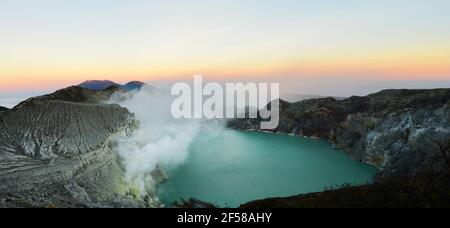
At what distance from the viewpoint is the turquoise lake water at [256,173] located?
157 feet

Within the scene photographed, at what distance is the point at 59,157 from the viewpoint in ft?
132

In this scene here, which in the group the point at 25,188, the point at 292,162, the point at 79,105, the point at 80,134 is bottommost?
the point at 292,162

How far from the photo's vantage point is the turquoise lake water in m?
47.7

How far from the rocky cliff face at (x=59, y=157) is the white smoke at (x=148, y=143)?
2702 mm

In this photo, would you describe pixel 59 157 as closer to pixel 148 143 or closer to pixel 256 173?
pixel 148 143

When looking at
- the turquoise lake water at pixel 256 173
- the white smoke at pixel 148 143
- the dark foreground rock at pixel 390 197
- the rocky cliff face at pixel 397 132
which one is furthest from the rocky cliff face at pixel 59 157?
the rocky cliff face at pixel 397 132

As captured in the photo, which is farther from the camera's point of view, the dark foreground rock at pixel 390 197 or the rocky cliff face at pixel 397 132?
the rocky cliff face at pixel 397 132

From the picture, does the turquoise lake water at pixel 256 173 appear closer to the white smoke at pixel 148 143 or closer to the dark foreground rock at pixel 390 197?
the white smoke at pixel 148 143

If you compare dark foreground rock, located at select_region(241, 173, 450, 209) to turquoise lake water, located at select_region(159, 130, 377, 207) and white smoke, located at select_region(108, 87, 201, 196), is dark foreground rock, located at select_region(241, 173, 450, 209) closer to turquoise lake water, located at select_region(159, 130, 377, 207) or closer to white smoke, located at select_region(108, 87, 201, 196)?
turquoise lake water, located at select_region(159, 130, 377, 207)
